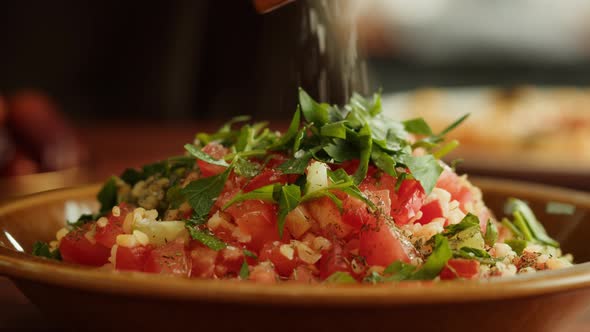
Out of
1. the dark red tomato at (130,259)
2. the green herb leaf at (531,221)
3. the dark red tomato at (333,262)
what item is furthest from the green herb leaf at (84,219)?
the green herb leaf at (531,221)

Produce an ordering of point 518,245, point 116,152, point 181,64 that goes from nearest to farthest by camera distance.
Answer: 1. point 518,245
2. point 116,152
3. point 181,64

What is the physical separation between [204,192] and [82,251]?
22 centimetres

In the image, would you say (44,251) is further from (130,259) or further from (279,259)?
(279,259)

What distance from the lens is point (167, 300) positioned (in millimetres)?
826

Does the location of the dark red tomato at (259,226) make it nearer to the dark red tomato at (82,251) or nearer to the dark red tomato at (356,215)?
the dark red tomato at (356,215)

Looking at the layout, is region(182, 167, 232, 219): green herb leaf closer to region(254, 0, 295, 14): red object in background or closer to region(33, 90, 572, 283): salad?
region(33, 90, 572, 283): salad

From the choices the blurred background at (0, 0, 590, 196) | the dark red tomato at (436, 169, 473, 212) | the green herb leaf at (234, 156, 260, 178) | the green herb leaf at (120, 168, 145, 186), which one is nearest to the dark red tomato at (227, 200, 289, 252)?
the green herb leaf at (234, 156, 260, 178)

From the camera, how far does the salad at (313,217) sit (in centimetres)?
107

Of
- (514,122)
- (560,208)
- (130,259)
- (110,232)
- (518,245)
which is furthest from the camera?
(514,122)

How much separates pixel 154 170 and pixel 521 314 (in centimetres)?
85

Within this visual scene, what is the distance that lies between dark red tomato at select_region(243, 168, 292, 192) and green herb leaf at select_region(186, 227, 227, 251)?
115 mm

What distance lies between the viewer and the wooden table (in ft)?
4.62

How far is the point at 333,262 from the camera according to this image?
1057 mm

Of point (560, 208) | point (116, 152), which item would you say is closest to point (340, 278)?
point (560, 208)
